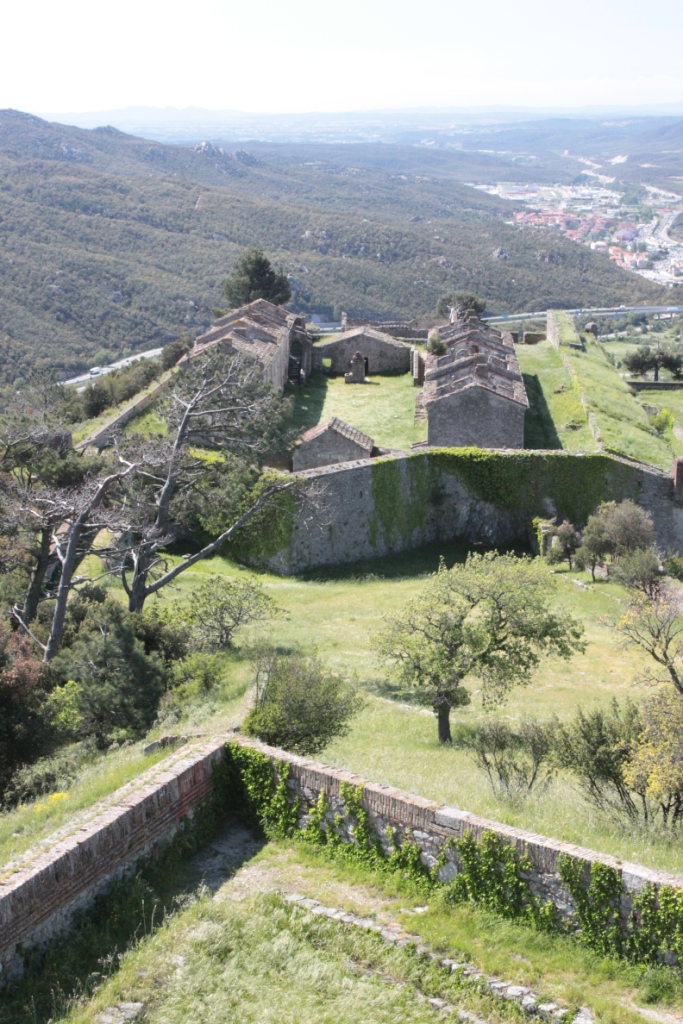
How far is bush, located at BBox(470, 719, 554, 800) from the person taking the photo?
1067 cm

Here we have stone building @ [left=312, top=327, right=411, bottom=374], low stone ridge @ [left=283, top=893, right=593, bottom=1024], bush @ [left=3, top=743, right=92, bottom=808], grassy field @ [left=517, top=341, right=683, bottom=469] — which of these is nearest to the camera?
low stone ridge @ [left=283, top=893, right=593, bottom=1024]

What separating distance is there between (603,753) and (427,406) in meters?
21.6

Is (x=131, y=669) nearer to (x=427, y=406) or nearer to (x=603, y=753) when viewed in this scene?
(x=603, y=753)

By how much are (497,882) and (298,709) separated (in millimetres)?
4016

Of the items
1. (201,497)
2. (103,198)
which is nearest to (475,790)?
(201,497)

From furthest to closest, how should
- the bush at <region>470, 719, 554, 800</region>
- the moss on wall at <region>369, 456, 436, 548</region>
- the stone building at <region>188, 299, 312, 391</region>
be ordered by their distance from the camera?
the stone building at <region>188, 299, 312, 391</region>, the moss on wall at <region>369, 456, 436, 548</region>, the bush at <region>470, 719, 554, 800</region>

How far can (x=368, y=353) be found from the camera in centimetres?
4584

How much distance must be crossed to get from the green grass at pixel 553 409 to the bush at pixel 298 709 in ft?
59.2

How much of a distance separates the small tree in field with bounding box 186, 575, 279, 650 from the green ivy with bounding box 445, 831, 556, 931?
8.81 metres

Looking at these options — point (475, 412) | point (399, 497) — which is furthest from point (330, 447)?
point (475, 412)

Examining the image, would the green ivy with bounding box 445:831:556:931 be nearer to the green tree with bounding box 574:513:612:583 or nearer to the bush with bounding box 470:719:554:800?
the bush with bounding box 470:719:554:800

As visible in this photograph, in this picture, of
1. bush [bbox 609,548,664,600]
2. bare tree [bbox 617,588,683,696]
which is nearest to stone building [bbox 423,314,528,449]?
bush [bbox 609,548,664,600]

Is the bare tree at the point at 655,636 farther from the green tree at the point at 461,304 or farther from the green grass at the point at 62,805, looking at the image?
the green tree at the point at 461,304

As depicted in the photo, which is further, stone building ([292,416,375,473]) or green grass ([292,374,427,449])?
green grass ([292,374,427,449])
